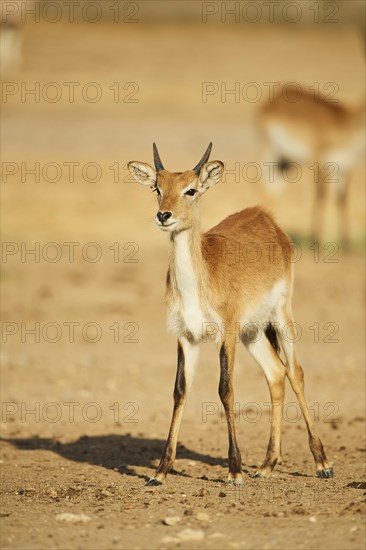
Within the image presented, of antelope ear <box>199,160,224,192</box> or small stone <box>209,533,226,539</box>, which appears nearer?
small stone <box>209,533,226,539</box>

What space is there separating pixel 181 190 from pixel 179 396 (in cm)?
148

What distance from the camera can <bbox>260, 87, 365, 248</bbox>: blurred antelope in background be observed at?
733 inches

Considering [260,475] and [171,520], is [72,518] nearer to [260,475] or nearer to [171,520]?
[171,520]

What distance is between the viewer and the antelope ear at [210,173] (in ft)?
27.9

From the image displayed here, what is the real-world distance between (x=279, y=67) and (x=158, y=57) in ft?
13.5

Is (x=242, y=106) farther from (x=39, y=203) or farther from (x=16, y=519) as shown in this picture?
(x=16, y=519)

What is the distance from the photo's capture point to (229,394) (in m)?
8.23

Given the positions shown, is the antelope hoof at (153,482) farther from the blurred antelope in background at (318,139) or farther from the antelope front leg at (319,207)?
the antelope front leg at (319,207)

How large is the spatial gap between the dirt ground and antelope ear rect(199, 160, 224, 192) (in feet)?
7.09

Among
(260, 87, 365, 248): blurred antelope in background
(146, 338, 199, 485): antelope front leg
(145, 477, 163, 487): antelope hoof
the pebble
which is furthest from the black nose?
(260, 87, 365, 248): blurred antelope in background

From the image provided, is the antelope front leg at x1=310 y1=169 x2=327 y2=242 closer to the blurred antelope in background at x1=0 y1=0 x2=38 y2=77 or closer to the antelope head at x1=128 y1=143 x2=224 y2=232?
the antelope head at x1=128 y1=143 x2=224 y2=232

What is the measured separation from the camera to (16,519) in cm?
699

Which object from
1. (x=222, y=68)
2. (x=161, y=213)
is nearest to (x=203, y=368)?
(x=161, y=213)

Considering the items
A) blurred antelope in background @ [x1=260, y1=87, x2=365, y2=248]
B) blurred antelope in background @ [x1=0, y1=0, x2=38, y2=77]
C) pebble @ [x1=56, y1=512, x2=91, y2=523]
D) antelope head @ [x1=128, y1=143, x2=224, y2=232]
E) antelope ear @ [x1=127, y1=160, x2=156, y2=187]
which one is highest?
blurred antelope in background @ [x1=0, y1=0, x2=38, y2=77]
